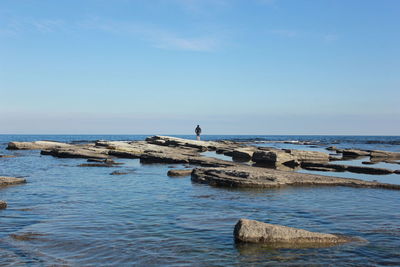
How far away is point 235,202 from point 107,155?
92.4 ft

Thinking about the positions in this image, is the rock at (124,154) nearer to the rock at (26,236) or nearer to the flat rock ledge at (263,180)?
the flat rock ledge at (263,180)

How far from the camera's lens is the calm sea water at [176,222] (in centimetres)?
842

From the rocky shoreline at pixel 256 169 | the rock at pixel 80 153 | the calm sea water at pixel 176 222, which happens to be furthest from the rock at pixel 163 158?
the calm sea water at pixel 176 222

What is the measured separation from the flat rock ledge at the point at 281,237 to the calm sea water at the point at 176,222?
34 centimetres

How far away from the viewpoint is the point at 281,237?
9.45 metres

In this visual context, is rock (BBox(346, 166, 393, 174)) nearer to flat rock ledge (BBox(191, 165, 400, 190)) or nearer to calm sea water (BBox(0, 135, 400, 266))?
flat rock ledge (BBox(191, 165, 400, 190))

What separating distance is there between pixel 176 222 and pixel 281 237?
3.58 meters

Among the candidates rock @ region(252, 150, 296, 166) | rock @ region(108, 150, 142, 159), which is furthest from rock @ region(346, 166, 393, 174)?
rock @ region(108, 150, 142, 159)

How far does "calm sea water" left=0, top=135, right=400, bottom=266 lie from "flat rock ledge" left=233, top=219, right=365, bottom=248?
0.34m

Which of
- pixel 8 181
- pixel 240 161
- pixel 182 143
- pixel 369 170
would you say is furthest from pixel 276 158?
pixel 182 143

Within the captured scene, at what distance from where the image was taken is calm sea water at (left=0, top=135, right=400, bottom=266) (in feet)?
27.6

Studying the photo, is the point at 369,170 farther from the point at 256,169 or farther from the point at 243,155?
the point at 243,155

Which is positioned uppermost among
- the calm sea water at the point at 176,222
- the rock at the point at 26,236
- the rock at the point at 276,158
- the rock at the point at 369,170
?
the rock at the point at 276,158

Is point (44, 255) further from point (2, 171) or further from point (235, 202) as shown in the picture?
point (2, 171)
